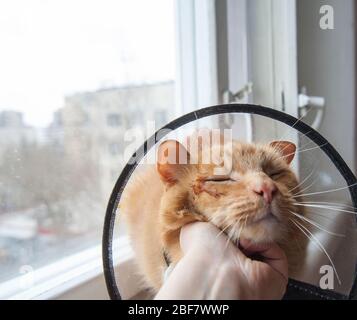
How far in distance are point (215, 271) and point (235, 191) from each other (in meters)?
0.09

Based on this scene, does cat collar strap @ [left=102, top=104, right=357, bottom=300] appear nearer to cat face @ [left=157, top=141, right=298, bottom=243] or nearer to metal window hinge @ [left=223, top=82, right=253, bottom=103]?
cat face @ [left=157, top=141, right=298, bottom=243]

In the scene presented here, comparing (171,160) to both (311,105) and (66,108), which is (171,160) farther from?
(311,105)

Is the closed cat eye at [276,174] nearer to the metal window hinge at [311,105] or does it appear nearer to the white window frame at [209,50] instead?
the white window frame at [209,50]

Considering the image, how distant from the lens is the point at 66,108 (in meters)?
0.59

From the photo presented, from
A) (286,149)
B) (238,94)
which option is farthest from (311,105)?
(286,149)

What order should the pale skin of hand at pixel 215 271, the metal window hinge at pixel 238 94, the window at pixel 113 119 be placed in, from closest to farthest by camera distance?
1. the pale skin of hand at pixel 215 271
2. the window at pixel 113 119
3. the metal window hinge at pixel 238 94

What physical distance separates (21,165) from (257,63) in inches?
21.1

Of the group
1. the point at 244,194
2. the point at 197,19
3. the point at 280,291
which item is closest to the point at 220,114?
the point at 244,194

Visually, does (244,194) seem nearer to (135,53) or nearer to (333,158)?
(333,158)

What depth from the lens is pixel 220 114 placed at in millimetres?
461

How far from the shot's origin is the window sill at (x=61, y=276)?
0.47 m

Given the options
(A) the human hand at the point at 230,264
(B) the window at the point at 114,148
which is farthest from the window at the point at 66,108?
(A) the human hand at the point at 230,264

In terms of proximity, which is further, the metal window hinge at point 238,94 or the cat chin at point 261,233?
the metal window hinge at point 238,94

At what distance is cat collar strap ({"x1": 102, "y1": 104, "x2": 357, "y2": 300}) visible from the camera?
1.43 feet
